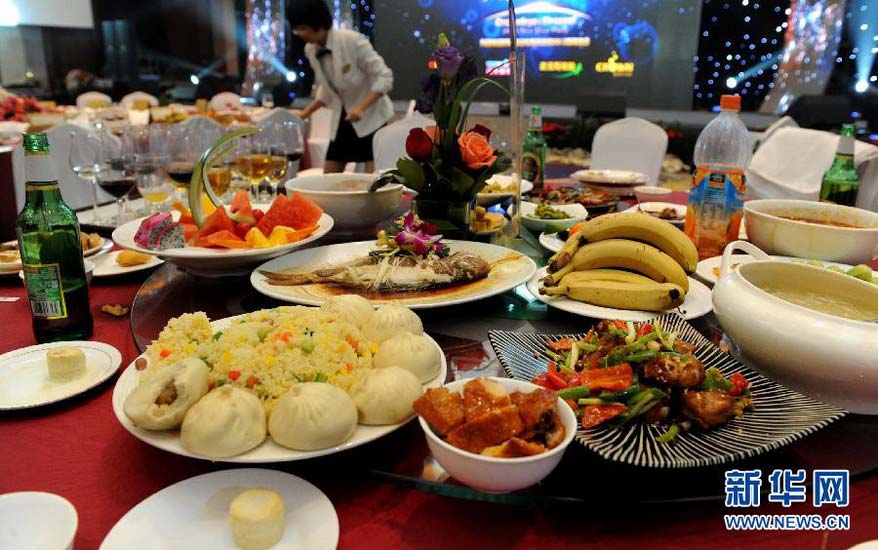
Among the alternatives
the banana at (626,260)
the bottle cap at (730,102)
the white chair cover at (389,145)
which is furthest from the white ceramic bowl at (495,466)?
the white chair cover at (389,145)

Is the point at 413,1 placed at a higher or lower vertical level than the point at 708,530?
higher

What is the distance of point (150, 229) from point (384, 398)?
2.80 ft

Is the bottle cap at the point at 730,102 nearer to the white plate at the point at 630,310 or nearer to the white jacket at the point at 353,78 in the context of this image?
the white plate at the point at 630,310

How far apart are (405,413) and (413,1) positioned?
9502 millimetres

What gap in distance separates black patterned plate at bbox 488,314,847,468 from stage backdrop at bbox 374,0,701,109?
23.4 feet

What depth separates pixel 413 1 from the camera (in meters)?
9.26

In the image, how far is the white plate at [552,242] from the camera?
163 centimetres

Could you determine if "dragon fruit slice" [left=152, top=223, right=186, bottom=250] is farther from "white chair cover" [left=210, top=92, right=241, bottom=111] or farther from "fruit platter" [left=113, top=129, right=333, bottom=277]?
"white chair cover" [left=210, top=92, right=241, bottom=111]

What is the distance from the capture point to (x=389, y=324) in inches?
39.2

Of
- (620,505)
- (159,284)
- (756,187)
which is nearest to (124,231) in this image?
(159,284)

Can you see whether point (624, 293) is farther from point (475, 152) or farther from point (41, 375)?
point (41, 375)

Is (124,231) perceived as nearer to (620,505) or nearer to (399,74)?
(620,505)

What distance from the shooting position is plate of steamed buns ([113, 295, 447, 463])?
29.4 inches

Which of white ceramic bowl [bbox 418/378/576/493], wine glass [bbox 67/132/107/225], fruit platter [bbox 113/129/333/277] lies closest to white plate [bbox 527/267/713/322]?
white ceramic bowl [bbox 418/378/576/493]
